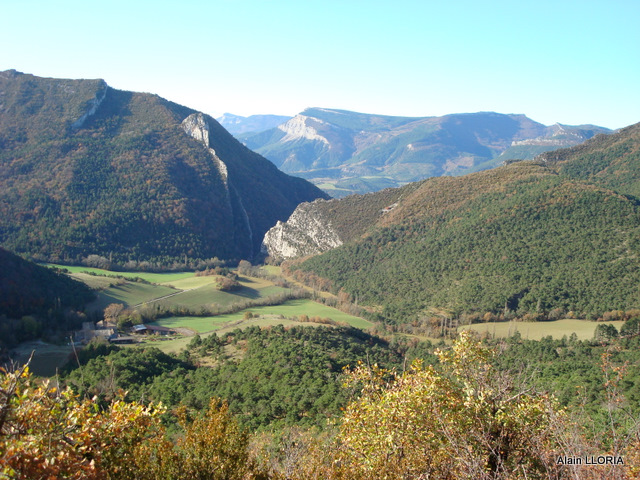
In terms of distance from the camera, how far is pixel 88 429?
7887 millimetres

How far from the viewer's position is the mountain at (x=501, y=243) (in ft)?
185

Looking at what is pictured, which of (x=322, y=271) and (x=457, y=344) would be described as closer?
(x=457, y=344)

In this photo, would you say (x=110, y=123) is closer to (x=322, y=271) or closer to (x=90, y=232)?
(x=90, y=232)

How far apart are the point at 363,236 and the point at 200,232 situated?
45.6 metres

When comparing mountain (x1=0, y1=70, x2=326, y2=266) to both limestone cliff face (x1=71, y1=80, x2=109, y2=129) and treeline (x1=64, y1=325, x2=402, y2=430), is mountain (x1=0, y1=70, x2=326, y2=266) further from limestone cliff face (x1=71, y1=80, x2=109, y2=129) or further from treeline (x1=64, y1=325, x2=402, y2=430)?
treeline (x1=64, y1=325, x2=402, y2=430)

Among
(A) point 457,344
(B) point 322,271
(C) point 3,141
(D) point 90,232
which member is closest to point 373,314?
(B) point 322,271

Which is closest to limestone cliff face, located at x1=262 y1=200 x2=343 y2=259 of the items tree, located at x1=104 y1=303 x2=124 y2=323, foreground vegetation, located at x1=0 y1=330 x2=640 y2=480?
tree, located at x1=104 y1=303 x2=124 y2=323

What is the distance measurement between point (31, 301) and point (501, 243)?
62.7 metres

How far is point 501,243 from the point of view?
67.9 metres

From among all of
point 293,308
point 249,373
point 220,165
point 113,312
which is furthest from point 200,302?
point 220,165

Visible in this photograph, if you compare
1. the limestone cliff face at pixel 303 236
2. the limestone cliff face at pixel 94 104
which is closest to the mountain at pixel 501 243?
the limestone cliff face at pixel 303 236

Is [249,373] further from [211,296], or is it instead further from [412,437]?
[211,296]

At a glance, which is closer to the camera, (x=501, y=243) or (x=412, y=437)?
(x=412, y=437)

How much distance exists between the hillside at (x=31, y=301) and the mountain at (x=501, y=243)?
4072 centimetres
